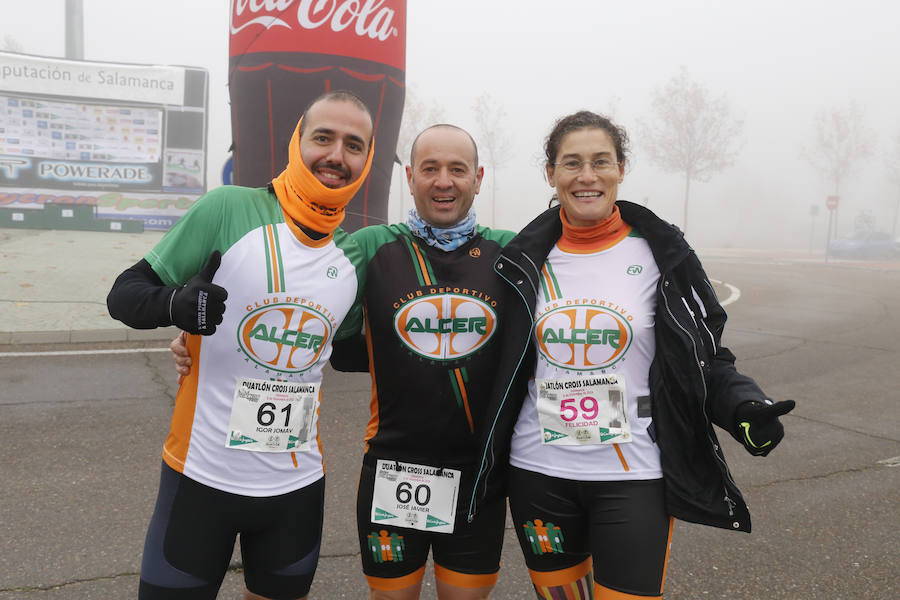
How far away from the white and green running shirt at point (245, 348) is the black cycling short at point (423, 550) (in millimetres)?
375

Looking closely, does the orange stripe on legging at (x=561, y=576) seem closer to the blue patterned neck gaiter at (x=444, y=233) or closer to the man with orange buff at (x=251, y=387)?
the man with orange buff at (x=251, y=387)

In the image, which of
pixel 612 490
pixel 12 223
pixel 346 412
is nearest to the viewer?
pixel 612 490

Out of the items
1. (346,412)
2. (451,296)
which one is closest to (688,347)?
(451,296)

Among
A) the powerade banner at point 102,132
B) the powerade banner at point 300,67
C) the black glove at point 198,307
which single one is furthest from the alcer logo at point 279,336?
the powerade banner at point 102,132

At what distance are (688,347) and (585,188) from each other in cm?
64

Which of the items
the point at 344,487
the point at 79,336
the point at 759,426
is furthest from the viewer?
the point at 79,336

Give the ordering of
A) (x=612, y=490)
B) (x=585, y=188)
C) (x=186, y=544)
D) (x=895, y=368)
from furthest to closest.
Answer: (x=895, y=368)
(x=585, y=188)
(x=612, y=490)
(x=186, y=544)

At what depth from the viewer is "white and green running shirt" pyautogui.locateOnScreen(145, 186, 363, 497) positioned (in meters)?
2.00

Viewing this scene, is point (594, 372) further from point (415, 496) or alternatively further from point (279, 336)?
point (279, 336)

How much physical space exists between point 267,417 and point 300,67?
6.52 meters

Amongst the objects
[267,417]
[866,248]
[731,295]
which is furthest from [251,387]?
[866,248]

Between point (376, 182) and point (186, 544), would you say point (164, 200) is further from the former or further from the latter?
point (186, 544)

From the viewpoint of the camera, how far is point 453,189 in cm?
240

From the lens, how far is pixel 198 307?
1.78 m
